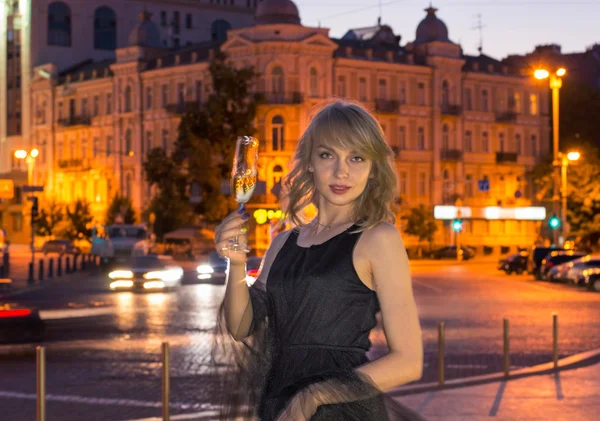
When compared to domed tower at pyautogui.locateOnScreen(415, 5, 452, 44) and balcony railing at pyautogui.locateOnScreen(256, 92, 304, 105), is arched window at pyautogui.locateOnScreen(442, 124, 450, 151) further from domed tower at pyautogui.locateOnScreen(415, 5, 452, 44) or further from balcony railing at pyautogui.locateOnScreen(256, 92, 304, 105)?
balcony railing at pyautogui.locateOnScreen(256, 92, 304, 105)

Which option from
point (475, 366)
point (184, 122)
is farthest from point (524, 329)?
point (184, 122)

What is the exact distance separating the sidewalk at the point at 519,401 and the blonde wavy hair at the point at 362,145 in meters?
7.45

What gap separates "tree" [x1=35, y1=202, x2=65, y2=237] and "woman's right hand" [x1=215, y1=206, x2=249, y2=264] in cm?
9809

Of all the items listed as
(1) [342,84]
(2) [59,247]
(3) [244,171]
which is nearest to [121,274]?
(3) [244,171]

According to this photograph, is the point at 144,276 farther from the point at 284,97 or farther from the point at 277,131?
the point at 277,131

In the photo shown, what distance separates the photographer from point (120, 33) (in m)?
112

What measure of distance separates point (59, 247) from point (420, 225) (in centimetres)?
2622

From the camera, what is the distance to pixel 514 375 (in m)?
16.1

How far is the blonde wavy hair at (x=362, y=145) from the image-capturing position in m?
4.79

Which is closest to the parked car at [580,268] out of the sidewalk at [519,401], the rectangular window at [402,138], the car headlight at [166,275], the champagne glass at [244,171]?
the car headlight at [166,275]

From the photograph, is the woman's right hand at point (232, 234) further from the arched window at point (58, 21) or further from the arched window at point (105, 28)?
the arched window at point (105, 28)

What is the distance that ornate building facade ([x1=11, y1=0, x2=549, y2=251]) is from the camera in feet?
287

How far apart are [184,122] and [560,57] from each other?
46595 mm

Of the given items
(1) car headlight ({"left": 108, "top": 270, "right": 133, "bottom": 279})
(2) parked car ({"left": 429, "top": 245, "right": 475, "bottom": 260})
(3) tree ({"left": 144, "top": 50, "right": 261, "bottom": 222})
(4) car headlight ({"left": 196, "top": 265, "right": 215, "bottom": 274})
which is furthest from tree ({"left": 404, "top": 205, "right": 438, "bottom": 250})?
(1) car headlight ({"left": 108, "top": 270, "right": 133, "bottom": 279})
